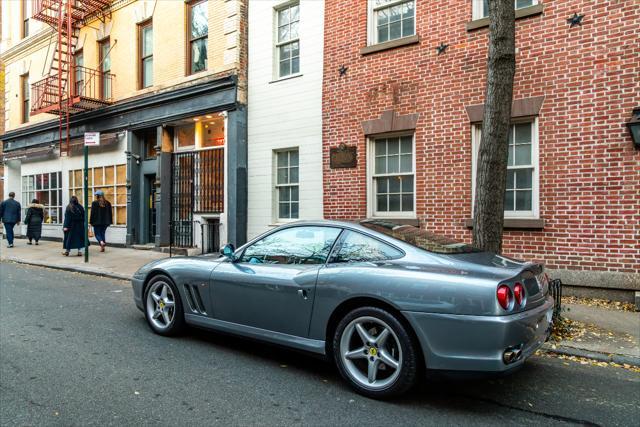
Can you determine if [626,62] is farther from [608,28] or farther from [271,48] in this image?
[271,48]

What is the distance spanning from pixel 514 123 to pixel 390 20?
3.39m

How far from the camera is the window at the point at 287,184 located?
10.7 metres

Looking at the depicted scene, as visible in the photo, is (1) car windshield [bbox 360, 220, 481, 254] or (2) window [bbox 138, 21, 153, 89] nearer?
(1) car windshield [bbox 360, 220, 481, 254]

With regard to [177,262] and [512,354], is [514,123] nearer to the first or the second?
[512,354]

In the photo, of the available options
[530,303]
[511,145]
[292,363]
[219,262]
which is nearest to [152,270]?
[219,262]

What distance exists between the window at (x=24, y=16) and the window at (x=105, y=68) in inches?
234

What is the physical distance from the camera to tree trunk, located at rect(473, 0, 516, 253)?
17.1 feet

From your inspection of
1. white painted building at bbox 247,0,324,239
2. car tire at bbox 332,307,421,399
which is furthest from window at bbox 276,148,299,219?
car tire at bbox 332,307,421,399

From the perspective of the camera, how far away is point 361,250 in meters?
3.85

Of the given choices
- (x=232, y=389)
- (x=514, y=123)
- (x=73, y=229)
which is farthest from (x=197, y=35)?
(x=232, y=389)

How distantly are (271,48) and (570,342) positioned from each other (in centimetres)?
899

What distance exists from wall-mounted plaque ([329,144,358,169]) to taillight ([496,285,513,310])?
6445 mm

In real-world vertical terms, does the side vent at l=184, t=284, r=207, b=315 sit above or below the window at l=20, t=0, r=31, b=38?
below

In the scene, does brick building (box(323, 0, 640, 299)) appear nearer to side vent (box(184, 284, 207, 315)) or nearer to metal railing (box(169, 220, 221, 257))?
metal railing (box(169, 220, 221, 257))
